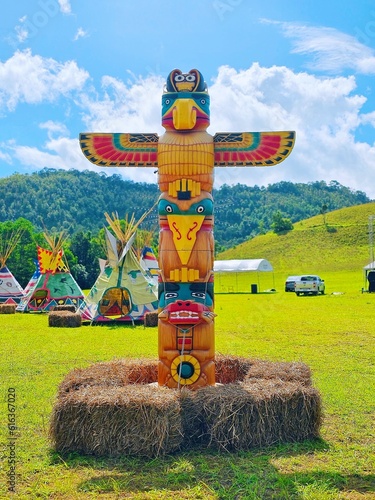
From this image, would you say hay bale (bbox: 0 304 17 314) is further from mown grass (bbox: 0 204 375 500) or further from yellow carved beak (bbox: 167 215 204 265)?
yellow carved beak (bbox: 167 215 204 265)

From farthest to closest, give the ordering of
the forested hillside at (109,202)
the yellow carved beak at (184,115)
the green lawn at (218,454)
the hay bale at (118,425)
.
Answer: the forested hillside at (109,202), the yellow carved beak at (184,115), the hay bale at (118,425), the green lawn at (218,454)

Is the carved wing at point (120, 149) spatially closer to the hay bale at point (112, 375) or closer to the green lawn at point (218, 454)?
the hay bale at point (112, 375)

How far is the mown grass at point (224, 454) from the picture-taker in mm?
5402

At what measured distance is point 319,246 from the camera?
74.2 meters

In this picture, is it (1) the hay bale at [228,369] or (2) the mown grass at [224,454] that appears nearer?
(2) the mown grass at [224,454]

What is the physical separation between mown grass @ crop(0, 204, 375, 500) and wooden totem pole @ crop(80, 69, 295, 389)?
167cm

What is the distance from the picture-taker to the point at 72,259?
187 ft

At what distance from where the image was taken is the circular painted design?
7590 millimetres

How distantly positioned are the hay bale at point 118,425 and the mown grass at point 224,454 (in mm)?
149

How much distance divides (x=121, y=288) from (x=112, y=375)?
14090 millimetres

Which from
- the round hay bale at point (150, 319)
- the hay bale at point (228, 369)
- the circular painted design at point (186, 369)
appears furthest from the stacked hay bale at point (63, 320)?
the circular painted design at point (186, 369)

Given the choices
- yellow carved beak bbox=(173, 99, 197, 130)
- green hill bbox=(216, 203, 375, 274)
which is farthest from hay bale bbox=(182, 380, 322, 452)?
green hill bbox=(216, 203, 375, 274)

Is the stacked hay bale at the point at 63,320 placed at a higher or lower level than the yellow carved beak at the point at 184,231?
lower

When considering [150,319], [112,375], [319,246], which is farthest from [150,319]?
[319,246]
